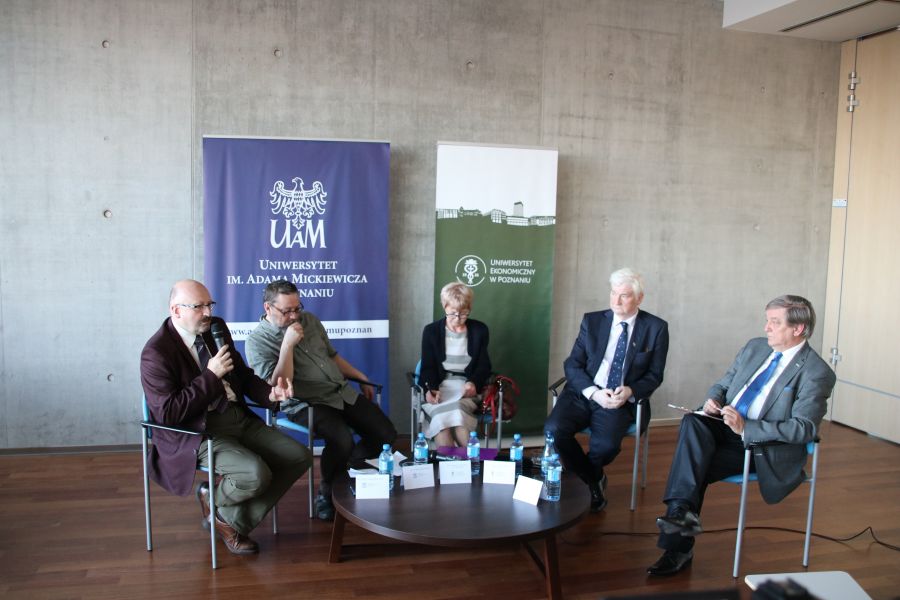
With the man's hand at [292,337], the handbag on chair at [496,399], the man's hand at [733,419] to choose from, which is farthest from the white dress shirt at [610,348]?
the man's hand at [292,337]

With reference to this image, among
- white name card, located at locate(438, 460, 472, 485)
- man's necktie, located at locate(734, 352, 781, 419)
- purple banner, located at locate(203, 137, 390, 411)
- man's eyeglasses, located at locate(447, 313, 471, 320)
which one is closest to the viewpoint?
white name card, located at locate(438, 460, 472, 485)

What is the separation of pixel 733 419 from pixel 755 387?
38 cm

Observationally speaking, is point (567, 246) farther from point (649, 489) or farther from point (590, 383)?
point (649, 489)

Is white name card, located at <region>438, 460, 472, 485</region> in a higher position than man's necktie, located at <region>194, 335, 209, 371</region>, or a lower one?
lower

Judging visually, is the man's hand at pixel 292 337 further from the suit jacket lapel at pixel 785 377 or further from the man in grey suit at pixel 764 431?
the suit jacket lapel at pixel 785 377

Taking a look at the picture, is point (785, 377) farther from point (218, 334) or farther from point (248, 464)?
point (218, 334)

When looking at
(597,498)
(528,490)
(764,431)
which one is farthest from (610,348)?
(528,490)

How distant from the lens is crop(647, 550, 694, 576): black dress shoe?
325 cm

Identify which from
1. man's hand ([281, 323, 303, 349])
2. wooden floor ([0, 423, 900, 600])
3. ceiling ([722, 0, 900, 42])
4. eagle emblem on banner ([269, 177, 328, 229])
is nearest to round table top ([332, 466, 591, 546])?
wooden floor ([0, 423, 900, 600])

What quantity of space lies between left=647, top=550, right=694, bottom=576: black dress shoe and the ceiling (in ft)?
13.0

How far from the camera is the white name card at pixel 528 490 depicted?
3.03m

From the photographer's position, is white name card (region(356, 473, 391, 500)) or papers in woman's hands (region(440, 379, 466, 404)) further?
papers in woman's hands (region(440, 379, 466, 404))

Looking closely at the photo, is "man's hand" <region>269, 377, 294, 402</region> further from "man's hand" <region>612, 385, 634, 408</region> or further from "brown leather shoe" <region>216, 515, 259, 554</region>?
"man's hand" <region>612, 385, 634, 408</region>

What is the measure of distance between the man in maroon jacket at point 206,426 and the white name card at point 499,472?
0.93 metres
